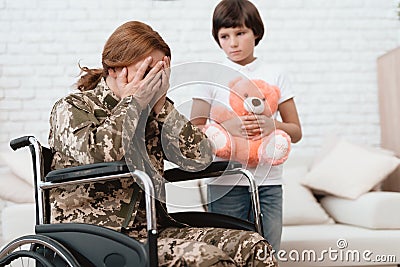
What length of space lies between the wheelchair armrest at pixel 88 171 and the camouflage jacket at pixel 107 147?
0.16 ft

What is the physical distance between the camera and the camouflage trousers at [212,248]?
166 cm

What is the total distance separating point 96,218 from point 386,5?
108 inches

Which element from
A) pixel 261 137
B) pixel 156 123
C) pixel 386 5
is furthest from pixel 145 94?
pixel 386 5

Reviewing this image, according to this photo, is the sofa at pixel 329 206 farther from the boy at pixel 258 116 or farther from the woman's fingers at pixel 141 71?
the woman's fingers at pixel 141 71

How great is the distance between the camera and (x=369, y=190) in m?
3.31

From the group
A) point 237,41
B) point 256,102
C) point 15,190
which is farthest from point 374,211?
point 15,190

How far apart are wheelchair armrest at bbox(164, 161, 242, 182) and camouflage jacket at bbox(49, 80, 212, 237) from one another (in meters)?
0.03

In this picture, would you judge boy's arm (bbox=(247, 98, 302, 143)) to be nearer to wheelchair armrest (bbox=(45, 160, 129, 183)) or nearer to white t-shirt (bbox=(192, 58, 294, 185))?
white t-shirt (bbox=(192, 58, 294, 185))

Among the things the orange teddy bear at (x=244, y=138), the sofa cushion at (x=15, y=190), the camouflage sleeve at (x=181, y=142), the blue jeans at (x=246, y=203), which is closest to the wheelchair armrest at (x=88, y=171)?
the camouflage sleeve at (x=181, y=142)

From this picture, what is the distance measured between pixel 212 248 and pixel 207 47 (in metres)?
2.33

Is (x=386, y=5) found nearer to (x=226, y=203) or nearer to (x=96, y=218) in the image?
(x=226, y=203)

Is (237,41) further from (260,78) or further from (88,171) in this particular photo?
(88,171)

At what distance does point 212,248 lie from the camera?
1.69m

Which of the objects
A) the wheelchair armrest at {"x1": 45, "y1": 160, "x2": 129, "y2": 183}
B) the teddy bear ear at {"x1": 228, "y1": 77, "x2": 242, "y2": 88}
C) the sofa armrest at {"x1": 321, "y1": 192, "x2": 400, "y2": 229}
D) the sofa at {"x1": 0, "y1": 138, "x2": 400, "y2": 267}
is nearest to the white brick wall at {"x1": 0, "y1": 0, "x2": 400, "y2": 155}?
the sofa at {"x1": 0, "y1": 138, "x2": 400, "y2": 267}
